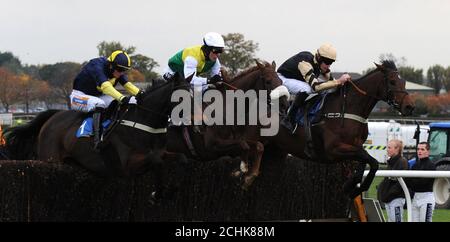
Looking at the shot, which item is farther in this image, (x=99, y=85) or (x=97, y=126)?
(x=99, y=85)

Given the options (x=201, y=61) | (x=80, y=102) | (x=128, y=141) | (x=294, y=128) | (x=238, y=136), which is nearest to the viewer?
(x=128, y=141)

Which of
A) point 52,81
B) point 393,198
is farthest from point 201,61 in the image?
point 52,81

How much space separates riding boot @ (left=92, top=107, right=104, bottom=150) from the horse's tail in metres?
1.15

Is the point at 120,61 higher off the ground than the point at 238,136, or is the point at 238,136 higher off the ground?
→ the point at 120,61

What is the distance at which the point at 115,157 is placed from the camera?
7.00 m

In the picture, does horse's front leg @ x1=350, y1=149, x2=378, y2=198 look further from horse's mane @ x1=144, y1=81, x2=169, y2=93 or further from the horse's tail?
the horse's tail

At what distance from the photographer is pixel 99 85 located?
289 inches

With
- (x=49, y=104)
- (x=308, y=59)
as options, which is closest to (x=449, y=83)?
(x=49, y=104)

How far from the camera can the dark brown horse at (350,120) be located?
24.5ft

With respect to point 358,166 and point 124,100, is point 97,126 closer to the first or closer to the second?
point 124,100

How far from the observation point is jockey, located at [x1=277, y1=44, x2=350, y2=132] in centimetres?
793

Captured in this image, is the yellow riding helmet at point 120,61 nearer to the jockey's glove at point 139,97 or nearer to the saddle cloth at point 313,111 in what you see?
the jockey's glove at point 139,97

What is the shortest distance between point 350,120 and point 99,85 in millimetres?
2718
